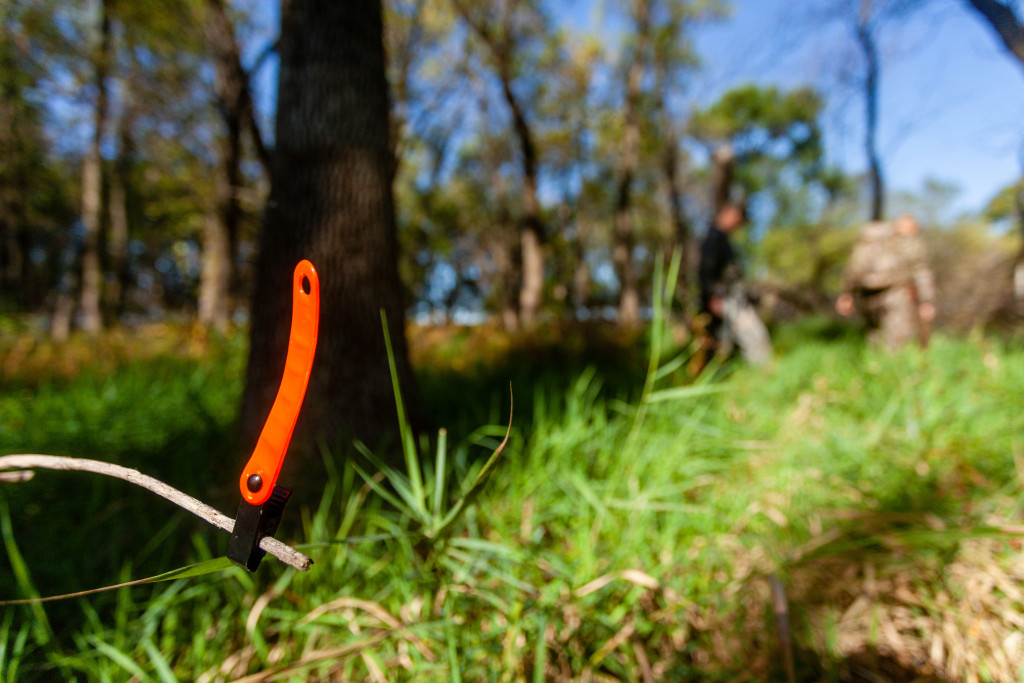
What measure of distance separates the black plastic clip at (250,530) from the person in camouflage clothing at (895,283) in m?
4.95

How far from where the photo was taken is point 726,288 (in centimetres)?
429

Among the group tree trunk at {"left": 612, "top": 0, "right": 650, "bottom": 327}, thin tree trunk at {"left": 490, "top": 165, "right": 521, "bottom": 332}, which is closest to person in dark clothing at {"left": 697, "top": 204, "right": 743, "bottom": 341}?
tree trunk at {"left": 612, "top": 0, "right": 650, "bottom": 327}

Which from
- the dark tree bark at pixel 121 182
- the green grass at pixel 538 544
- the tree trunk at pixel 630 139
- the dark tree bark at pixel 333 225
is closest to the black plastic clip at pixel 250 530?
the green grass at pixel 538 544

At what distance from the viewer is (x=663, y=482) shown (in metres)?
1.62

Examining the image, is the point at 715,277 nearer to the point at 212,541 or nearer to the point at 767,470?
the point at 767,470

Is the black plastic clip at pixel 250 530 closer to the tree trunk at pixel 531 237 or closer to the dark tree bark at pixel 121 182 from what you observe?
the tree trunk at pixel 531 237

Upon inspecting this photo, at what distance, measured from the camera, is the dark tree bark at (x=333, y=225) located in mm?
1697

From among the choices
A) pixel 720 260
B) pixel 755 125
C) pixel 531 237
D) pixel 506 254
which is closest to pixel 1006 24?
pixel 720 260

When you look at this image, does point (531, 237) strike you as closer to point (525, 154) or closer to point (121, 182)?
point (525, 154)

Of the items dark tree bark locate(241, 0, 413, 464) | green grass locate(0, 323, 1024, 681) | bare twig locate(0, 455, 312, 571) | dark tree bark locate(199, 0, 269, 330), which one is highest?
dark tree bark locate(199, 0, 269, 330)

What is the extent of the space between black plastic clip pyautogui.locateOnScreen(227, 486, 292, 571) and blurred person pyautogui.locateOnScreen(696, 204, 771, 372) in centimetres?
423

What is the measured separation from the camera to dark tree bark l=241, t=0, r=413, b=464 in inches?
66.8

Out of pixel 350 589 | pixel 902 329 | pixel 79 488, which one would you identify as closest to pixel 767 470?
pixel 350 589

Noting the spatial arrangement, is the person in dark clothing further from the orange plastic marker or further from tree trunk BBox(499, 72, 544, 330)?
the orange plastic marker
